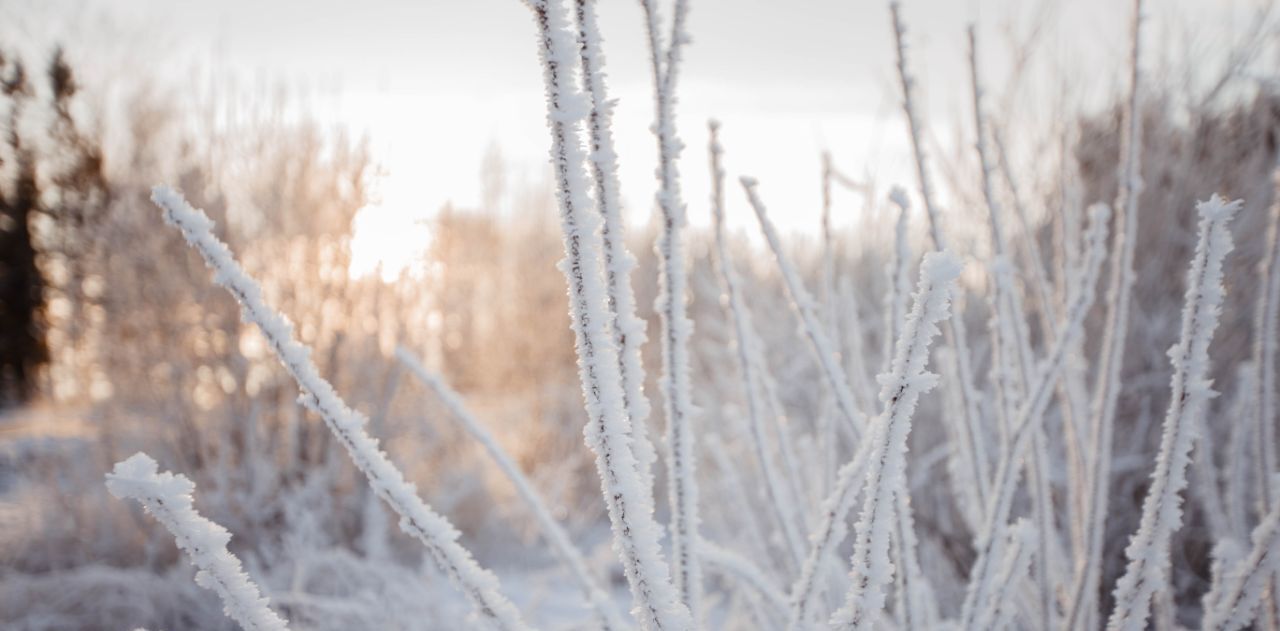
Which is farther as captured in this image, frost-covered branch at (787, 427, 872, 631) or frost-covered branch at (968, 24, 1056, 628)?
frost-covered branch at (968, 24, 1056, 628)

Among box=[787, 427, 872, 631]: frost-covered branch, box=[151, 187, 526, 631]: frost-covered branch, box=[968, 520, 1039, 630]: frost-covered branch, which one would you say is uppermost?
box=[151, 187, 526, 631]: frost-covered branch

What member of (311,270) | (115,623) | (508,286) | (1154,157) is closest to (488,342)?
(508,286)

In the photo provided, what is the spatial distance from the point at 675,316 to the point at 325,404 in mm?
368

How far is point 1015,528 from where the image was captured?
1034 millimetres

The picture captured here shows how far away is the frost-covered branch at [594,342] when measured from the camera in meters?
0.57

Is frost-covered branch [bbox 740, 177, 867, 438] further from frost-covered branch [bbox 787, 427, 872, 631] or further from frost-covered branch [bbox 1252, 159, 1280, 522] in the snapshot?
frost-covered branch [bbox 1252, 159, 1280, 522]

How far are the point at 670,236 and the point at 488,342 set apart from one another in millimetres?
7774

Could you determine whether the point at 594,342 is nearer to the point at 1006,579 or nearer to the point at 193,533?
the point at 193,533

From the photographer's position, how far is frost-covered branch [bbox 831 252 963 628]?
2.01 ft

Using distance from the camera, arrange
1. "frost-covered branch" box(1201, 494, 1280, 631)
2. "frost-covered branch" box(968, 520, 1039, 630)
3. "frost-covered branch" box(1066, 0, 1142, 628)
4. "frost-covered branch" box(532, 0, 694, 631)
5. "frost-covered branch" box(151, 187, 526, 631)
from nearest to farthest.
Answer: "frost-covered branch" box(532, 0, 694, 631)
"frost-covered branch" box(151, 187, 526, 631)
"frost-covered branch" box(1201, 494, 1280, 631)
"frost-covered branch" box(968, 520, 1039, 630)
"frost-covered branch" box(1066, 0, 1142, 628)

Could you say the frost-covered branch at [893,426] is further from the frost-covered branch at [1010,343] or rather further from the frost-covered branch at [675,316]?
the frost-covered branch at [1010,343]

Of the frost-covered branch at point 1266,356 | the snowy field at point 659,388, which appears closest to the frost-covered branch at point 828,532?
the snowy field at point 659,388

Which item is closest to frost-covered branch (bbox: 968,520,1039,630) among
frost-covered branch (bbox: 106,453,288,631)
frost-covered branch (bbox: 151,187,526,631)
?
frost-covered branch (bbox: 151,187,526,631)

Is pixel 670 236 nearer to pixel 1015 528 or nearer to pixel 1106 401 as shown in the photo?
pixel 1015 528
